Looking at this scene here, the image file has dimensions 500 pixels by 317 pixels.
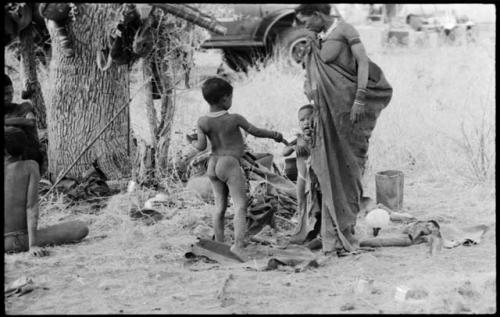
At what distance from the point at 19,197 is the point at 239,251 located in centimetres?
166

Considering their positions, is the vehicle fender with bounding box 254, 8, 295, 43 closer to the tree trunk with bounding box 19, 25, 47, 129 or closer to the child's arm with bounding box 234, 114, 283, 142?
the tree trunk with bounding box 19, 25, 47, 129

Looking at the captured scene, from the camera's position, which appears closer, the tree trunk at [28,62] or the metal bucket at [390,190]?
the metal bucket at [390,190]

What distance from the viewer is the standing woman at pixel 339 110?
16.3 ft

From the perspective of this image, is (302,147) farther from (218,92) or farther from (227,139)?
(218,92)

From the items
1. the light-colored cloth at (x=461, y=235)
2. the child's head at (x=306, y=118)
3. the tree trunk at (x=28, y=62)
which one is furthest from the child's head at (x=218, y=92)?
the tree trunk at (x=28, y=62)

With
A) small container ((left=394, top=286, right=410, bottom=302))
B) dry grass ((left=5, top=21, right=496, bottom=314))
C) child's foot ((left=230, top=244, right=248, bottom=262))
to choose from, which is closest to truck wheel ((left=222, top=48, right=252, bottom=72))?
dry grass ((left=5, top=21, right=496, bottom=314))

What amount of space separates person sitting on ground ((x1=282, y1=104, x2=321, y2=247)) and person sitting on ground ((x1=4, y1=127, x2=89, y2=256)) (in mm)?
1900

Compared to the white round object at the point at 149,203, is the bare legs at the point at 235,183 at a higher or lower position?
higher

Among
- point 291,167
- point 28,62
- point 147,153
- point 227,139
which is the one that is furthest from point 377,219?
point 28,62

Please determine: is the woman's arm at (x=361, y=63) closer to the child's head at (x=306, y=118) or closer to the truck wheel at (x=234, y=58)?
the child's head at (x=306, y=118)

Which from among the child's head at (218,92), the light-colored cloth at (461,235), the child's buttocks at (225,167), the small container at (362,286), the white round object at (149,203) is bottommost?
the light-colored cloth at (461,235)

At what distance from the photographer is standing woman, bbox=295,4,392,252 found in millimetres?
4969

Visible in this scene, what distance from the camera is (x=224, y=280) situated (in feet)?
14.6

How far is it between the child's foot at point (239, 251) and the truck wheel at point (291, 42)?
8.46m
